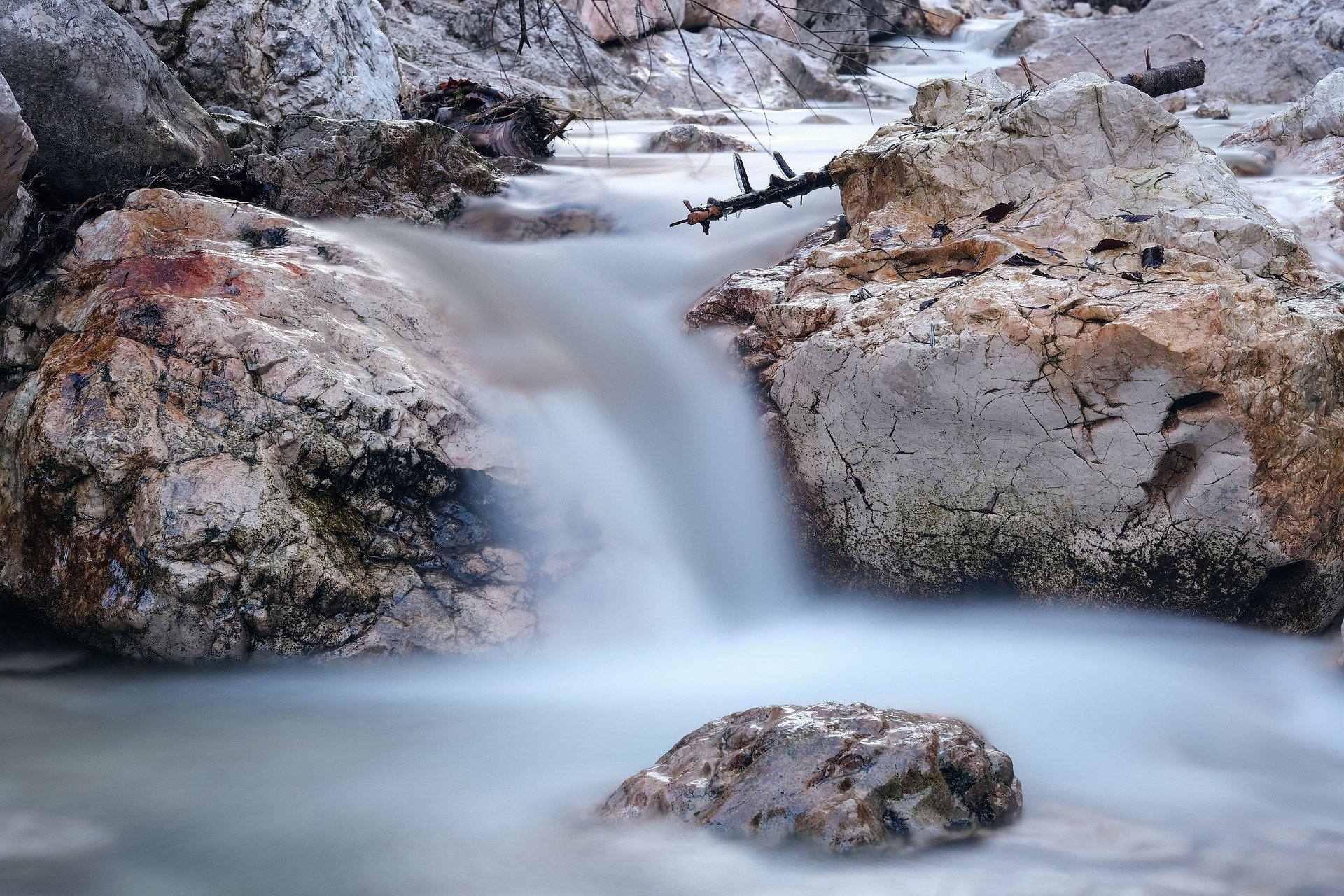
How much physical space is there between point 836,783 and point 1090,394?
1.82 m

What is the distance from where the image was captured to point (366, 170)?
553cm

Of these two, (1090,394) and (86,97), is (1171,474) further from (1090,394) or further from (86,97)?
(86,97)

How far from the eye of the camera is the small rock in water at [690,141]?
322 inches

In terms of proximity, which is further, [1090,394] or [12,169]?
[12,169]

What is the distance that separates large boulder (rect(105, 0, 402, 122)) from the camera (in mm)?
6090

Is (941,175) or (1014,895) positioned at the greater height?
(941,175)

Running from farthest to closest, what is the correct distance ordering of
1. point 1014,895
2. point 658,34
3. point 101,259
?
1. point 658,34
2. point 101,259
3. point 1014,895

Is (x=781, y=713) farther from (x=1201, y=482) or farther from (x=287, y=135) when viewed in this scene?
(x=287, y=135)

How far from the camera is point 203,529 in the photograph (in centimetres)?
326

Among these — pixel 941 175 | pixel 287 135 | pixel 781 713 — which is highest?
pixel 287 135

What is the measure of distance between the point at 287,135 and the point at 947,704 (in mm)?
4556

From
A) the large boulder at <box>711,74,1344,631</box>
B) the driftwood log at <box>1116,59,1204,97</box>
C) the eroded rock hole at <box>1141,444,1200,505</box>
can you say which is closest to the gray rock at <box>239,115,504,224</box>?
the large boulder at <box>711,74,1344,631</box>

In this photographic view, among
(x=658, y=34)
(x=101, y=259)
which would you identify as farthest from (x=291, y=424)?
(x=658, y=34)

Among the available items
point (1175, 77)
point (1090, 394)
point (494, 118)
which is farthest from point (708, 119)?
point (1090, 394)
